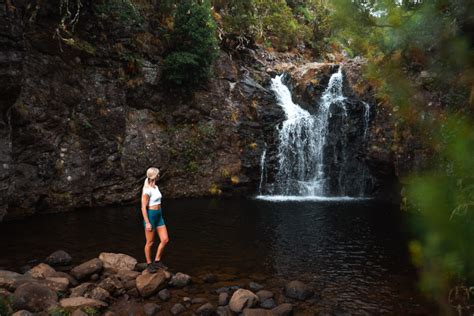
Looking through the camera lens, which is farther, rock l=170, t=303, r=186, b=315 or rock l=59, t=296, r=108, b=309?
rock l=170, t=303, r=186, b=315

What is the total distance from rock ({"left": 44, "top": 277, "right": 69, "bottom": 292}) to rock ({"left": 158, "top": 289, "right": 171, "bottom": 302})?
1977 mm

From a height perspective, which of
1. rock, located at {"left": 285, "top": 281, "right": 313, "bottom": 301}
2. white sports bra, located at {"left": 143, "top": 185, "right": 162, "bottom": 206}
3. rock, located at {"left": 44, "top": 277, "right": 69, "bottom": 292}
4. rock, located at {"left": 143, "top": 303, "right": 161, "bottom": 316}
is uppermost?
white sports bra, located at {"left": 143, "top": 185, "right": 162, "bottom": 206}

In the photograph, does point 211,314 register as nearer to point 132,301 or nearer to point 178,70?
point 132,301

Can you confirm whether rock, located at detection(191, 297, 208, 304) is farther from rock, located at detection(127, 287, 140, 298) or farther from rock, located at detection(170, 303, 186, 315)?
rock, located at detection(127, 287, 140, 298)

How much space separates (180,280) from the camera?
26.8 feet

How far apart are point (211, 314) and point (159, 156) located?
1417cm

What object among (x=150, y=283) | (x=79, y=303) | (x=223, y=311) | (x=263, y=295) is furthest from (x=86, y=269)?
(x=263, y=295)

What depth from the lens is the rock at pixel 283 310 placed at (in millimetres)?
6883

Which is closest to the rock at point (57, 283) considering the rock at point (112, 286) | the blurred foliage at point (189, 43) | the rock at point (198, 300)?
the rock at point (112, 286)

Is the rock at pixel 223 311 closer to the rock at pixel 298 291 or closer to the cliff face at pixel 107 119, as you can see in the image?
the rock at pixel 298 291

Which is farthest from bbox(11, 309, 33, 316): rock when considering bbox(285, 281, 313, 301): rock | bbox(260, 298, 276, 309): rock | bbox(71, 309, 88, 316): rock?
bbox(285, 281, 313, 301): rock

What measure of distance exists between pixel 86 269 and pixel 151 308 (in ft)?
7.47

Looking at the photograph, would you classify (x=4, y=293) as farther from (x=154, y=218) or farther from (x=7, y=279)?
(x=154, y=218)

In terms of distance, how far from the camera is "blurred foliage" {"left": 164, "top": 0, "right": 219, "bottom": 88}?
20078 millimetres
